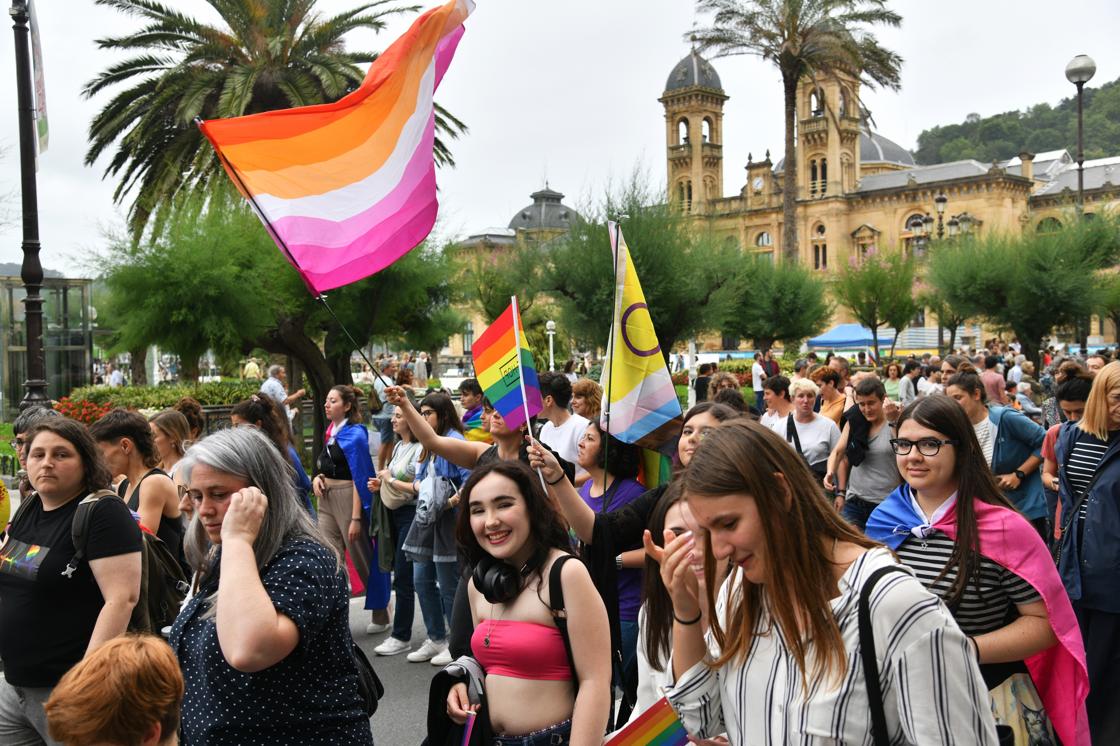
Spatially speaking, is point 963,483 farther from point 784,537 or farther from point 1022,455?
point 1022,455

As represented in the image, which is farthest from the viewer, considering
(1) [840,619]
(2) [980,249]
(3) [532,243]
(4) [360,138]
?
(2) [980,249]

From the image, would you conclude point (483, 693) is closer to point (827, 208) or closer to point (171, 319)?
point (171, 319)

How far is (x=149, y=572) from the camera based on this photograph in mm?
4383

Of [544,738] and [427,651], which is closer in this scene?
[544,738]

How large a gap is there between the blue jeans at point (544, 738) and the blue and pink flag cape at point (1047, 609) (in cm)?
138

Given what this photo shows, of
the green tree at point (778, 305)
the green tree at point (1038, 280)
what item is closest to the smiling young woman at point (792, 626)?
the green tree at point (1038, 280)

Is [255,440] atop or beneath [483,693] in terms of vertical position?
atop

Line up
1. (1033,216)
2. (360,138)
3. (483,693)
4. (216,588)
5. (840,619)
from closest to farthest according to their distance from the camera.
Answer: (840,619)
(216,588)
(483,693)
(360,138)
(1033,216)

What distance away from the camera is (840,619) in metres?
2.26

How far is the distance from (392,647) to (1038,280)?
31229 mm

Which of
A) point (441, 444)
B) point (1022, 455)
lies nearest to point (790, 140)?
point (1022, 455)

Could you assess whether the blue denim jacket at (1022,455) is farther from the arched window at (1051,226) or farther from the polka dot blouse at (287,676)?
the arched window at (1051,226)

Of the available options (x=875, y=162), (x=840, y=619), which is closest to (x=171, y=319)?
(x=840, y=619)

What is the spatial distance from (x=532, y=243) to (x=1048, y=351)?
59.0 feet
